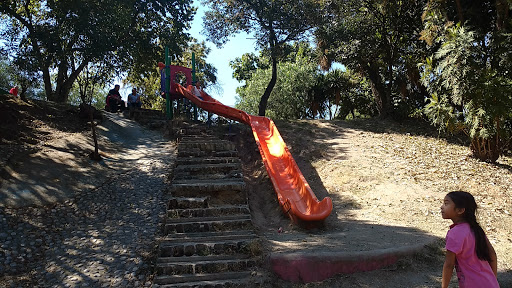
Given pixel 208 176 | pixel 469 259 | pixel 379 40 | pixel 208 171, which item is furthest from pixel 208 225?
pixel 379 40

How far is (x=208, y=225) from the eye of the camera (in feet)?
17.5

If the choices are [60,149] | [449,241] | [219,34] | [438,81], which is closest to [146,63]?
[219,34]

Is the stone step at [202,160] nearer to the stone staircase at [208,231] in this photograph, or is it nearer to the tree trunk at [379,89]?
the stone staircase at [208,231]

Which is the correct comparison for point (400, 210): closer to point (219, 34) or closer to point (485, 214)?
point (485, 214)

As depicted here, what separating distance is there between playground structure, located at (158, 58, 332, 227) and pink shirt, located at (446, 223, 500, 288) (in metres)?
3.25

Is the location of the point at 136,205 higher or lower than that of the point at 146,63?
lower

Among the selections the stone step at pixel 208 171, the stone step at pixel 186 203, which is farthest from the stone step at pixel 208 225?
the stone step at pixel 208 171

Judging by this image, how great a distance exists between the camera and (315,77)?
1914 centimetres

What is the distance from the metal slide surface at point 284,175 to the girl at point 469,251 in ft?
10.7

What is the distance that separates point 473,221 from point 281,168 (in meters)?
5.76

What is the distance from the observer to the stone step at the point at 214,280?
3.93m

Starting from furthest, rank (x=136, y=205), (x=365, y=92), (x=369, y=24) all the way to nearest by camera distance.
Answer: (x=365, y=92) < (x=369, y=24) < (x=136, y=205)

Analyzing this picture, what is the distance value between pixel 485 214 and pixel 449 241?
4.75 metres

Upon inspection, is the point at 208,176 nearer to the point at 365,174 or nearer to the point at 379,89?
the point at 365,174
